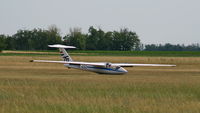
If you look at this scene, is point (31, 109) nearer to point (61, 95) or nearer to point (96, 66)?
point (61, 95)

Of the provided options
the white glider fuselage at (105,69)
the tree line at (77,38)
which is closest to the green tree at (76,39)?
the tree line at (77,38)

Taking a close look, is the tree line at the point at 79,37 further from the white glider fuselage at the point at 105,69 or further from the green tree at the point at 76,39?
the white glider fuselage at the point at 105,69

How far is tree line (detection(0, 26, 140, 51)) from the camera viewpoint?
567ft

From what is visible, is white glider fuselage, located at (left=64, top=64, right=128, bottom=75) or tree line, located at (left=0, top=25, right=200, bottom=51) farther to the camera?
tree line, located at (left=0, top=25, right=200, bottom=51)

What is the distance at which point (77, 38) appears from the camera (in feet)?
557

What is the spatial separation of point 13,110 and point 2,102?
8.67ft

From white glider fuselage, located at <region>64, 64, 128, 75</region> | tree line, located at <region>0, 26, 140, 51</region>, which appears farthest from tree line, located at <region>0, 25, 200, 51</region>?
white glider fuselage, located at <region>64, 64, 128, 75</region>

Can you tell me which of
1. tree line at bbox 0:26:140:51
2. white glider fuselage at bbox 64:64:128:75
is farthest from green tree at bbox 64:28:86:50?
white glider fuselage at bbox 64:64:128:75

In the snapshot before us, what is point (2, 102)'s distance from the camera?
19172 mm

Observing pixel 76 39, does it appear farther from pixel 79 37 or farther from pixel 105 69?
pixel 105 69

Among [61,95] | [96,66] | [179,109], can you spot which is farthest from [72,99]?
[96,66]

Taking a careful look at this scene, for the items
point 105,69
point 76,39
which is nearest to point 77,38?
point 76,39

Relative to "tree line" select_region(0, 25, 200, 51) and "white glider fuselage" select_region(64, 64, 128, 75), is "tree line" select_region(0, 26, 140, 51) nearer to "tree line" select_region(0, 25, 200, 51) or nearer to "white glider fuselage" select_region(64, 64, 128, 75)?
"tree line" select_region(0, 25, 200, 51)

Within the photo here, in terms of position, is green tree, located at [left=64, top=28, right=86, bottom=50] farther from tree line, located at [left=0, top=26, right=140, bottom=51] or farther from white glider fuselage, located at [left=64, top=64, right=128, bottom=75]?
white glider fuselage, located at [left=64, top=64, right=128, bottom=75]
